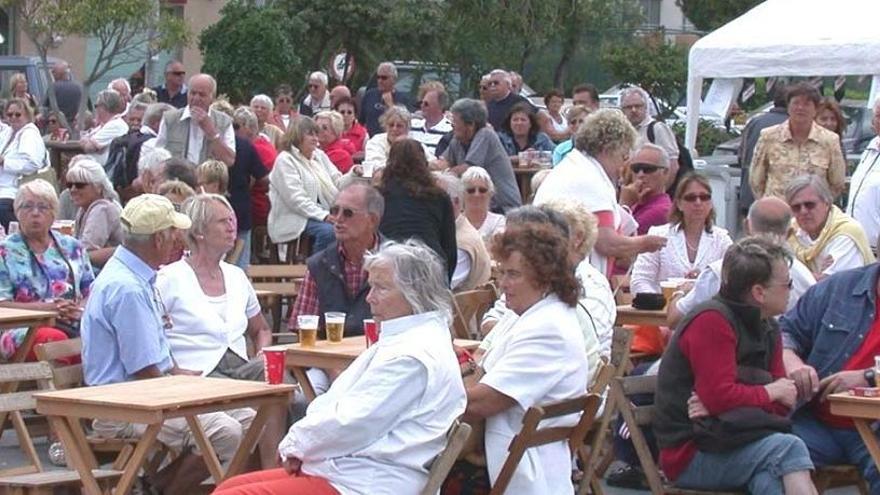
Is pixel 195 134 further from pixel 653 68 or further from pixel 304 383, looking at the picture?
pixel 653 68

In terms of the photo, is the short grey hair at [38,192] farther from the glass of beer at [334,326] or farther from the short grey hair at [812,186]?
the short grey hair at [812,186]

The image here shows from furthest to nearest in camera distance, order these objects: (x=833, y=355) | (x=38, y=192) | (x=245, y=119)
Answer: (x=245, y=119)
(x=38, y=192)
(x=833, y=355)

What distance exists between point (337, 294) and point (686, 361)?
6.44 ft

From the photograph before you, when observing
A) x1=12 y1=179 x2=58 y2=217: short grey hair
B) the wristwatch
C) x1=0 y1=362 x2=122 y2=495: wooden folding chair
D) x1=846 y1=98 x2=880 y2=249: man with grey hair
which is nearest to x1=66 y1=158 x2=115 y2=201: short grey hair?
x1=12 y1=179 x2=58 y2=217: short grey hair

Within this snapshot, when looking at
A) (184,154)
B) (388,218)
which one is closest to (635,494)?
(388,218)

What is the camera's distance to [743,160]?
15.2 m

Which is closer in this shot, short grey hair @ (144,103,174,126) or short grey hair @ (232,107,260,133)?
short grey hair @ (144,103,174,126)

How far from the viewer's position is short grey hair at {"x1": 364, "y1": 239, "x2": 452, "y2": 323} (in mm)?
5824

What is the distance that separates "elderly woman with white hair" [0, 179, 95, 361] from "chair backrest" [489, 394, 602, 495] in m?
3.72

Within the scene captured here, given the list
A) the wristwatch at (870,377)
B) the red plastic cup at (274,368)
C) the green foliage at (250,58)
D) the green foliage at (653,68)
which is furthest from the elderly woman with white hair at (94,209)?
the green foliage at (653,68)

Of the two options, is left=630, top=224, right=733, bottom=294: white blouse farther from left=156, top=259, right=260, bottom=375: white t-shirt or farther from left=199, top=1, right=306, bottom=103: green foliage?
left=199, top=1, right=306, bottom=103: green foliage

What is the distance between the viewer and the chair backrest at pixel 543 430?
5801mm

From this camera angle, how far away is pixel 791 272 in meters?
7.82

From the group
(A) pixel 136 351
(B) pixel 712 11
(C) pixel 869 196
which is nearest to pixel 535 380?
(A) pixel 136 351
